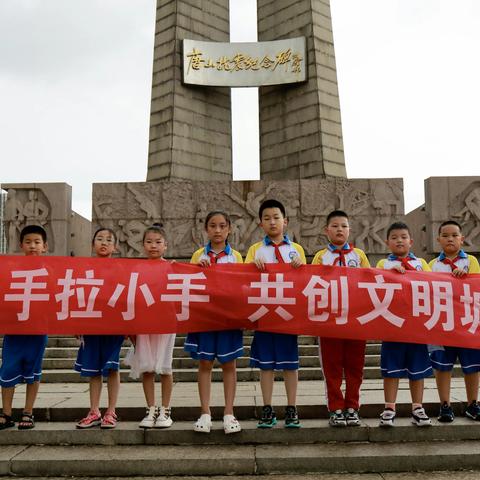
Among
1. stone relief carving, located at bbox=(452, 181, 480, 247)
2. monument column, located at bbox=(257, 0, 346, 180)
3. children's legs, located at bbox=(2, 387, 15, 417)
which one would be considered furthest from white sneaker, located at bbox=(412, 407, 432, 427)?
monument column, located at bbox=(257, 0, 346, 180)

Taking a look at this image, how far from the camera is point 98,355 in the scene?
4105mm

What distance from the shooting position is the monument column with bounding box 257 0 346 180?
1574 centimetres

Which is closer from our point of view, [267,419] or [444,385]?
[267,419]

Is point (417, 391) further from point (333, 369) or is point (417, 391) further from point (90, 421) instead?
point (90, 421)

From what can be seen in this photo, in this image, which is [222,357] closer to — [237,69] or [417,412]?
[417,412]

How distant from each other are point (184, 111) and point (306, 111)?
3.88m

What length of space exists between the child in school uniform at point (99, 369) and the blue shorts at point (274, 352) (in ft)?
3.65

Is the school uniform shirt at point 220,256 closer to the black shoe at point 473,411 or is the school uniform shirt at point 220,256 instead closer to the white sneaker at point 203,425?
the white sneaker at point 203,425

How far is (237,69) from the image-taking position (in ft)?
52.9

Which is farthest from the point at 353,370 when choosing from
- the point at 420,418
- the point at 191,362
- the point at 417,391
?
the point at 191,362

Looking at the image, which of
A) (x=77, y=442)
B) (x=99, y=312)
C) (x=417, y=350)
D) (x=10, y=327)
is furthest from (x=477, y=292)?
(x=10, y=327)

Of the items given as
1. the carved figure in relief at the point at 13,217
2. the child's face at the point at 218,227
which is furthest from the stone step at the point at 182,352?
the carved figure in relief at the point at 13,217

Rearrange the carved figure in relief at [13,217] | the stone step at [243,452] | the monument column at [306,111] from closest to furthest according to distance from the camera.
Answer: the stone step at [243,452]
the carved figure in relief at [13,217]
the monument column at [306,111]

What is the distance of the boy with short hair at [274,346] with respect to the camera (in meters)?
3.88
